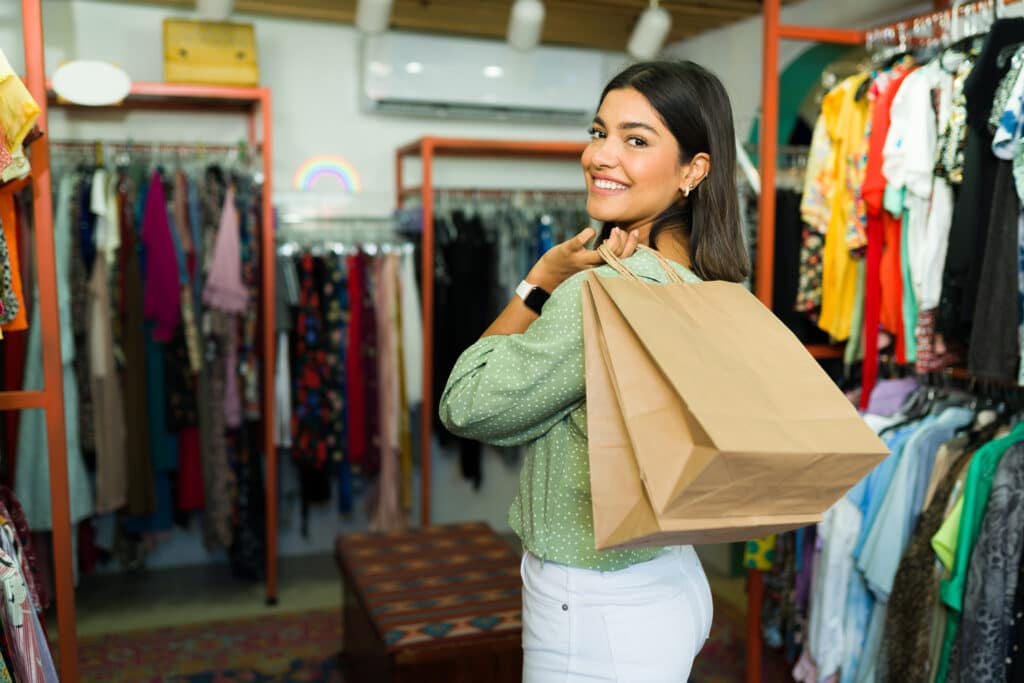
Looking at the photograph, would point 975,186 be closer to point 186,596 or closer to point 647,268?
point 647,268

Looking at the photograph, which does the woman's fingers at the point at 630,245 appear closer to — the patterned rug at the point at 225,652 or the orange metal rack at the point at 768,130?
the orange metal rack at the point at 768,130

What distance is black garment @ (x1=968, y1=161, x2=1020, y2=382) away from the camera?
2.00 metres

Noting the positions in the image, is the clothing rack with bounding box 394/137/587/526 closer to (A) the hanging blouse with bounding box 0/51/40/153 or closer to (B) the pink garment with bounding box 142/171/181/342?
(B) the pink garment with bounding box 142/171/181/342

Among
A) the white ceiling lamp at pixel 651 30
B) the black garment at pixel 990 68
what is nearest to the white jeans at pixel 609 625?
the black garment at pixel 990 68

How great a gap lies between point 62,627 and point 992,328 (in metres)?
2.10

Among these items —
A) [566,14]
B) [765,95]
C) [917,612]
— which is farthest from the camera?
[566,14]

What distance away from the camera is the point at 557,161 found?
4828mm

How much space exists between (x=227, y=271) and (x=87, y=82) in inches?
32.4

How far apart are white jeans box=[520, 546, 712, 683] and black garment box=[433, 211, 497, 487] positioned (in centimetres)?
273

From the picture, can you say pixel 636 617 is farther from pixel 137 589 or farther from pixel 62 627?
pixel 137 589

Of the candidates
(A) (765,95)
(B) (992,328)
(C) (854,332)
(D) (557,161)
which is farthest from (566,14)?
(B) (992,328)

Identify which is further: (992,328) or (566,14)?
(566,14)

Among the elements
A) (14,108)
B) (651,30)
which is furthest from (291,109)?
(14,108)

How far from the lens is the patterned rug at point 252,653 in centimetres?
296
